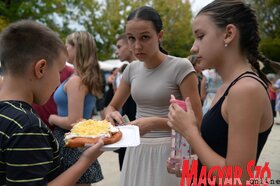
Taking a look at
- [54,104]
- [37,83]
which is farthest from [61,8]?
[37,83]

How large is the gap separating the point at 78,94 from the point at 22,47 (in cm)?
145

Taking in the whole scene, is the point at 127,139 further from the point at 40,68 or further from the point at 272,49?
the point at 272,49

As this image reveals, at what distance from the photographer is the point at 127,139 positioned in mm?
1824

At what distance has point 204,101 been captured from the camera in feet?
22.8

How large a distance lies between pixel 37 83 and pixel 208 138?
2.84 ft

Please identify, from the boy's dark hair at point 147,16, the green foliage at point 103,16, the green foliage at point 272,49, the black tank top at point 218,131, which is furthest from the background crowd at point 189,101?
the green foliage at point 272,49

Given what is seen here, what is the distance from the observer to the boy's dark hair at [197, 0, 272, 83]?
5.20ft

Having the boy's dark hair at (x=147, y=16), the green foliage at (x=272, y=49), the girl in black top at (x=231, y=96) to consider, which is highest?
A: the boy's dark hair at (x=147, y=16)

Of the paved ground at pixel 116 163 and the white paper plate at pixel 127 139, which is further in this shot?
the paved ground at pixel 116 163

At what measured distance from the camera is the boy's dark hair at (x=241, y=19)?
1585mm

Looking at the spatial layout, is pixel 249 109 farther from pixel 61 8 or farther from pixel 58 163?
pixel 61 8

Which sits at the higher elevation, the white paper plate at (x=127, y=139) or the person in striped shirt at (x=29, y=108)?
the person in striped shirt at (x=29, y=108)

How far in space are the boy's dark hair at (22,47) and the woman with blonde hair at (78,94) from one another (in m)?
1.38

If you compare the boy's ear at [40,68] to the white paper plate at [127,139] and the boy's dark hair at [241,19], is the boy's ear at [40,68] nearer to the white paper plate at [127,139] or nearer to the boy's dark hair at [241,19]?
the white paper plate at [127,139]
